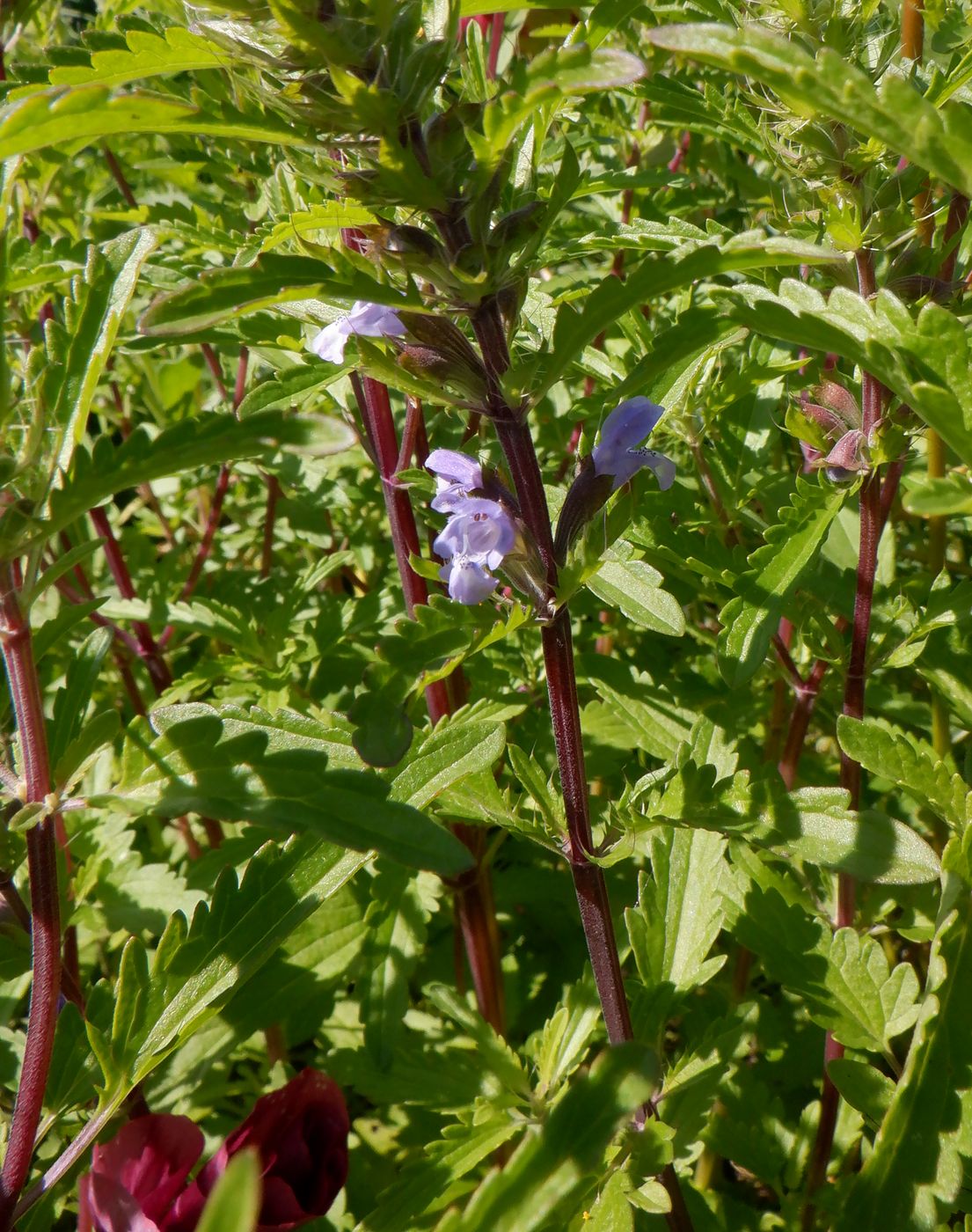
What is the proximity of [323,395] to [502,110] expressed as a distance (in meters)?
0.95

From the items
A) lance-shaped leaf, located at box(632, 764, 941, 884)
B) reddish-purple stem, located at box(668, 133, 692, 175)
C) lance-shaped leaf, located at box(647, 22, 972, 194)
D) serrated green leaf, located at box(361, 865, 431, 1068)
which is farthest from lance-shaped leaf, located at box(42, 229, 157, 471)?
reddish-purple stem, located at box(668, 133, 692, 175)

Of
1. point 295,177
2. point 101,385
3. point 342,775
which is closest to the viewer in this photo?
point 342,775

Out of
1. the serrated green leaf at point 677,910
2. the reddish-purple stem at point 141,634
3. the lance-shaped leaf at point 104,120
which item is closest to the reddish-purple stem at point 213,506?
the reddish-purple stem at point 141,634

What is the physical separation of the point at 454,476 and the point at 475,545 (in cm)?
10

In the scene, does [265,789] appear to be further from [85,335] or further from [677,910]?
[677,910]

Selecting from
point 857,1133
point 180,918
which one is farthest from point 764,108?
point 857,1133

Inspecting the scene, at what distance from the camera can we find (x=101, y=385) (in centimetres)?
252

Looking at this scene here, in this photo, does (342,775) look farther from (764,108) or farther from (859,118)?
(764,108)

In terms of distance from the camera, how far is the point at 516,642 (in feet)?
6.22

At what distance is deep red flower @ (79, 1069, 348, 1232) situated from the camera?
3.56 feet

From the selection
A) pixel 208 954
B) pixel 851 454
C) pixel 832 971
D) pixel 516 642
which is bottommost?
pixel 832 971

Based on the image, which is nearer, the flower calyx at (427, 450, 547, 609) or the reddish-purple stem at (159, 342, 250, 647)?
the flower calyx at (427, 450, 547, 609)

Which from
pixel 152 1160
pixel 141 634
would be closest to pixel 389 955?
pixel 152 1160

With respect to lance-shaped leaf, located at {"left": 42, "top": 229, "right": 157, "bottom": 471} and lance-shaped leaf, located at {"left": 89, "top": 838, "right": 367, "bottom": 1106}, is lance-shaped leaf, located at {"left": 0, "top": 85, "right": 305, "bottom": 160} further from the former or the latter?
lance-shaped leaf, located at {"left": 89, "top": 838, "right": 367, "bottom": 1106}
